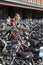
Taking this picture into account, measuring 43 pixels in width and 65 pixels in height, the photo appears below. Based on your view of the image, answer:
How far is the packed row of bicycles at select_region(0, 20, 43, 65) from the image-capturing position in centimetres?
630

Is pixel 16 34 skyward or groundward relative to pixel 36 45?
skyward

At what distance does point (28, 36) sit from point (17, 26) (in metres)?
0.96

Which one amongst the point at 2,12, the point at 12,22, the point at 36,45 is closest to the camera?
the point at 12,22

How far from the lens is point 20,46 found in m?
7.06

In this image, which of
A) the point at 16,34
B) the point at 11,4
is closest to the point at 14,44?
the point at 16,34

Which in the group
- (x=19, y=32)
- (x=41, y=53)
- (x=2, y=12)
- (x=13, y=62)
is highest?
(x=2, y=12)

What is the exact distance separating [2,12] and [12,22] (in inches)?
26.6

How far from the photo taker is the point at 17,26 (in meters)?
7.25

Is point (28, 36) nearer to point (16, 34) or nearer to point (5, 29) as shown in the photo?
point (16, 34)

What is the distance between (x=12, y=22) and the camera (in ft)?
23.1

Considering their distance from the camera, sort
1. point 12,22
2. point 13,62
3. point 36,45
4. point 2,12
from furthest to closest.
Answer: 1. point 36,45
2. point 2,12
3. point 12,22
4. point 13,62

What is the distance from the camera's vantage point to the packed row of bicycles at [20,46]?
6302mm

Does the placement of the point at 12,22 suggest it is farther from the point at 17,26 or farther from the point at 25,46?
the point at 25,46

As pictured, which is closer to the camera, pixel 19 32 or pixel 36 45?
pixel 19 32
